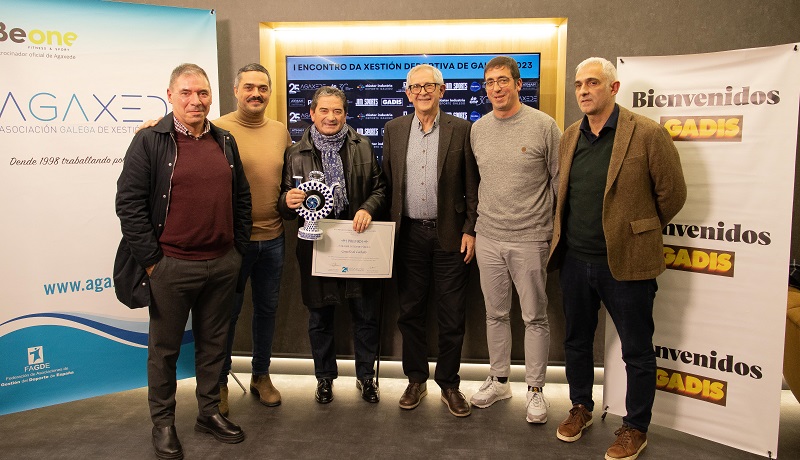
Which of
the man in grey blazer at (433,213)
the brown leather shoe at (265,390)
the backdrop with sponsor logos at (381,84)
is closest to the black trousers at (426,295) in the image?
the man in grey blazer at (433,213)

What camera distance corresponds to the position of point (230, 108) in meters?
4.32

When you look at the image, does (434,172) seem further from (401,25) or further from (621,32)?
(621,32)

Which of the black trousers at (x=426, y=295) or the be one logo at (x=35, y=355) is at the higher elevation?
the black trousers at (x=426, y=295)

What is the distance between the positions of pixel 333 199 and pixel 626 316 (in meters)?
1.69

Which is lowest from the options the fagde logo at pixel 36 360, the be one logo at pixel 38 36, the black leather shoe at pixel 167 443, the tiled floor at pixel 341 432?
the tiled floor at pixel 341 432

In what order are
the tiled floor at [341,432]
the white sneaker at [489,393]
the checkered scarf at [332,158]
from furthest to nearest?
1. the white sneaker at [489,393]
2. the checkered scarf at [332,158]
3. the tiled floor at [341,432]

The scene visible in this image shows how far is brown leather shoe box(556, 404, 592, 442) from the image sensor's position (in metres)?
3.34

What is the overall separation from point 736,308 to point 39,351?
386cm

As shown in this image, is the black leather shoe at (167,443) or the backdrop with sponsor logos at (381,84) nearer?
the black leather shoe at (167,443)

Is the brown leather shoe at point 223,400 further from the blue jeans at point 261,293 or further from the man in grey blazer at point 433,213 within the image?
the man in grey blazer at point 433,213

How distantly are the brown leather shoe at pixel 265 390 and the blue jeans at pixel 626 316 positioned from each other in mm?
1835

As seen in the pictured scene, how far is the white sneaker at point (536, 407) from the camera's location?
3537 mm

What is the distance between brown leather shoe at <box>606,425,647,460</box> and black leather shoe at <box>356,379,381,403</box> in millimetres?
1411

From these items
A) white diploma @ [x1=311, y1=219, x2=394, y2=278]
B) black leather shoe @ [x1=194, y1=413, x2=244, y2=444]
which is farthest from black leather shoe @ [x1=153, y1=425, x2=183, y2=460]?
white diploma @ [x1=311, y1=219, x2=394, y2=278]
